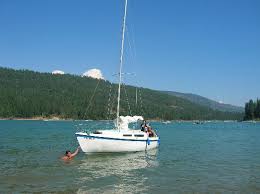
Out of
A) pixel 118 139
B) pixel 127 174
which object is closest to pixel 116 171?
pixel 127 174

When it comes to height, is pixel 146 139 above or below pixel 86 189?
above

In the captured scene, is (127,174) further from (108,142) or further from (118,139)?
(118,139)

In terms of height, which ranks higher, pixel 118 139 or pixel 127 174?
pixel 118 139

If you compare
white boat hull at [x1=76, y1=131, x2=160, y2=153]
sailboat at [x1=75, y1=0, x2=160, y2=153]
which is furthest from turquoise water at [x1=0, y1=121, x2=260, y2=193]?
sailboat at [x1=75, y1=0, x2=160, y2=153]

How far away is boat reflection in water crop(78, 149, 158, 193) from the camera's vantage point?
85.3ft

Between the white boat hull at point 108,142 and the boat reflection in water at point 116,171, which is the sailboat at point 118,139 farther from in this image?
the boat reflection in water at point 116,171

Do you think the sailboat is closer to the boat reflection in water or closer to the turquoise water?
the boat reflection in water

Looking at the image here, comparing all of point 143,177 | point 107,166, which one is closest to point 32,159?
point 107,166

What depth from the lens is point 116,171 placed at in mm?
33031

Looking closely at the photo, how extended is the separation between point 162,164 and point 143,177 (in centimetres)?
804

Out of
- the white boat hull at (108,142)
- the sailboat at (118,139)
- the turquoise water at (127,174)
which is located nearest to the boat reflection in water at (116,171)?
the turquoise water at (127,174)

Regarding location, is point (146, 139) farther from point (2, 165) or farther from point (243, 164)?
point (2, 165)

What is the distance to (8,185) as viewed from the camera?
2558 cm

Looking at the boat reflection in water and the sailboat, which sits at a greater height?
the sailboat
